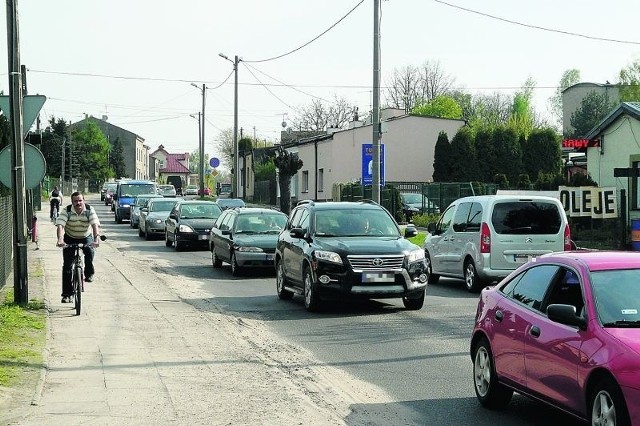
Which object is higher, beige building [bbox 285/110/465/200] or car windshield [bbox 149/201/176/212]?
beige building [bbox 285/110/465/200]

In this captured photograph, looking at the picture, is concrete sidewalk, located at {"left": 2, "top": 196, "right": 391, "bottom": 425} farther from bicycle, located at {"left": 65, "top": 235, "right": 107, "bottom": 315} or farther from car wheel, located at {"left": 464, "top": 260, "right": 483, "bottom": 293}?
car wheel, located at {"left": 464, "top": 260, "right": 483, "bottom": 293}

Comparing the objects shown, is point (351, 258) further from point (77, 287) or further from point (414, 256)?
point (77, 287)

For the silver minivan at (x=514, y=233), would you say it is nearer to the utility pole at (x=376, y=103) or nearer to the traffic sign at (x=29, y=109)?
the traffic sign at (x=29, y=109)

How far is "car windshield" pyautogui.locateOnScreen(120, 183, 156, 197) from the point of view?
172 feet

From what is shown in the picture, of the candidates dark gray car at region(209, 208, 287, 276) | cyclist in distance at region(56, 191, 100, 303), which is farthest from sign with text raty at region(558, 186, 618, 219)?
cyclist in distance at region(56, 191, 100, 303)

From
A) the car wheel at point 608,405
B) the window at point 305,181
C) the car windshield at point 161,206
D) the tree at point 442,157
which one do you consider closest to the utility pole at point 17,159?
the car wheel at point 608,405

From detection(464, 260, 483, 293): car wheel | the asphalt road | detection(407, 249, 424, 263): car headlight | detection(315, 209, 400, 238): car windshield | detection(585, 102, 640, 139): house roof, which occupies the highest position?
detection(585, 102, 640, 139): house roof

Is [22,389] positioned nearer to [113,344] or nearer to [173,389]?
[173,389]

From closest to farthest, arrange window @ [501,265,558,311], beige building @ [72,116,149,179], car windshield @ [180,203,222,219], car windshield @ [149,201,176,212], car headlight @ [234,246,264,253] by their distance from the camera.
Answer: window @ [501,265,558,311], car headlight @ [234,246,264,253], car windshield @ [180,203,222,219], car windshield @ [149,201,176,212], beige building @ [72,116,149,179]

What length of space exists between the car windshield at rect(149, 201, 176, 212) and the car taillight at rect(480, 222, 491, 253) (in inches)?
872

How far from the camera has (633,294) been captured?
6992 millimetres

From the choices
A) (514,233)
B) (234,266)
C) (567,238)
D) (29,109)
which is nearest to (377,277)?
(514,233)

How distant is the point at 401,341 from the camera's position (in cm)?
1228

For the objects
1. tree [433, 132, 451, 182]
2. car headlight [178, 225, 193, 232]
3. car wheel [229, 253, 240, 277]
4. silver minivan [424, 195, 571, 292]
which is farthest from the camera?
tree [433, 132, 451, 182]
